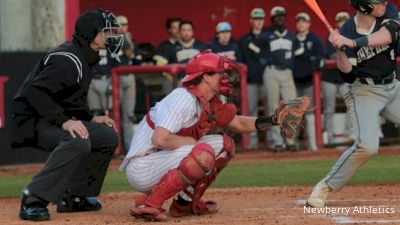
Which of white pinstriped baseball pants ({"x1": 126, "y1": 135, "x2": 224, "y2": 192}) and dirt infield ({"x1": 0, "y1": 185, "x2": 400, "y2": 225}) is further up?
white pinstriped baseball pants ({"x1": 126, "y1": 135, "x2": 224, "y2": 192})

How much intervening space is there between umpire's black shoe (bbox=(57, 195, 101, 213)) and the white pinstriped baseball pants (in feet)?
2.35

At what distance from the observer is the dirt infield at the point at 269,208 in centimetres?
636

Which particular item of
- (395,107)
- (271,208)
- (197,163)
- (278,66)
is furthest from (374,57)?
(278,66)

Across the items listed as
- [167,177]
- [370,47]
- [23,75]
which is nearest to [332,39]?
[370,47]

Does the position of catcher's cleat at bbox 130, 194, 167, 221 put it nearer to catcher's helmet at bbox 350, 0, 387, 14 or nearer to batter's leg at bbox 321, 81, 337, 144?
catcher's helmet at bbox 350, 0, 387, 14

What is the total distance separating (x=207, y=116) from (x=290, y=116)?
56cm

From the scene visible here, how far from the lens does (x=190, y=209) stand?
671 cm

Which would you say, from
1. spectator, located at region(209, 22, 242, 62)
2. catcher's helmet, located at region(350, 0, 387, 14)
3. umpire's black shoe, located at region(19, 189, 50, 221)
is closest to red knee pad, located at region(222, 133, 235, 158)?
umpire's black shoe, located at region(19, 189, 50, 221)

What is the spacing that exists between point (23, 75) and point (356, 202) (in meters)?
5.72

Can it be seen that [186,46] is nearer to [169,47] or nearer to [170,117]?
[169,47]

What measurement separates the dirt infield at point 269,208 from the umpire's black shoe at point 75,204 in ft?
0.26

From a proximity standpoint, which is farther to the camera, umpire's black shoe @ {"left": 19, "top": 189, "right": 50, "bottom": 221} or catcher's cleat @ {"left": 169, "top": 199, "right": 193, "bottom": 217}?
catcher's cleat @ {"left": 169, "top": 199, "right": 193, "bottom": 217}

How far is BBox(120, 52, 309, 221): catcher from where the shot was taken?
20.4 ft

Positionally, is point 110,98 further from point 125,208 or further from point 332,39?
point 332,39
